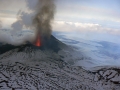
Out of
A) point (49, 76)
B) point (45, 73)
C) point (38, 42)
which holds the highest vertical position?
point (38, 42)

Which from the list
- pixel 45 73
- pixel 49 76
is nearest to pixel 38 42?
pixel 45 73

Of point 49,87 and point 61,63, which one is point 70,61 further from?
point 49,87

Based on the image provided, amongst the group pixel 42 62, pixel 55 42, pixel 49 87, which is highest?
pixel 55 42

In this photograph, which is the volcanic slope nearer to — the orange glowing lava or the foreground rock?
the foreground rock

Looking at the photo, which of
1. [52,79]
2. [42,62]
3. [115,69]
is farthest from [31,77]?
[115,69]

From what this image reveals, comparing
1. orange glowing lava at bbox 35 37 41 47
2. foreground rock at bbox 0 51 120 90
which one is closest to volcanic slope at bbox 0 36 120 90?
foreground rock at bbox 0 51 120 90

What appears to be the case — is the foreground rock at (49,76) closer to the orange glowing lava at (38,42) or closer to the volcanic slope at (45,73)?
the volcanic slope at (45,73)

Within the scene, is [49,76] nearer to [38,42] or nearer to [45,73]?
[45,73]

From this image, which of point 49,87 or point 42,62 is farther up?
point 42,62

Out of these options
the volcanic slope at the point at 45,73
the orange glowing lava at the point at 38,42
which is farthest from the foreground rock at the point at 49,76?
the orange glowing lava at the point at 38,42
